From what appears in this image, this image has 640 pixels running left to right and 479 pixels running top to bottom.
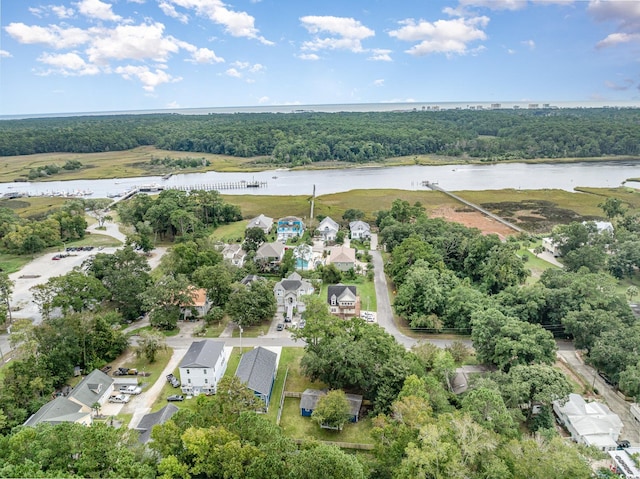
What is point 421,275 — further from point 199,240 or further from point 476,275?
point 199,240

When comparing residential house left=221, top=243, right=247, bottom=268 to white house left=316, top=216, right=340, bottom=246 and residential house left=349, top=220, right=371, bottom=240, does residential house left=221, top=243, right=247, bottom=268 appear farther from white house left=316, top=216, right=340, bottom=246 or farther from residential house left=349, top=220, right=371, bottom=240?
Result: residential house left=349, top=220, right=371, bottom=240

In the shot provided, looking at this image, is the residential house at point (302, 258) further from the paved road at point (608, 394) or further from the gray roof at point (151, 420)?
the paved road at point (608, 394)

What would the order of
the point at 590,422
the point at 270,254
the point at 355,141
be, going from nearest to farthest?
the point at 590,422, the point at 270,254, the point at 355,141

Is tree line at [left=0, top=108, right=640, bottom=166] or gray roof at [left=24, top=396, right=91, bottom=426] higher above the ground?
tree line at [left=0, top=108, right=640, bottom=166]

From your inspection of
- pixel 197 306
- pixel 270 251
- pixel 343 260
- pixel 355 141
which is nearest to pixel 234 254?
pixel 270 251

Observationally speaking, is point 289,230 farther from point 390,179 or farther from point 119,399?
point 390,179

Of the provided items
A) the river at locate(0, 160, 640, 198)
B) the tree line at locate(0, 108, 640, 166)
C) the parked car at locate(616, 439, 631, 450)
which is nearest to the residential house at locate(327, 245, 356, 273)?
the parked car at locate(616, 439, 631, 450)
